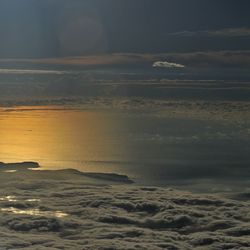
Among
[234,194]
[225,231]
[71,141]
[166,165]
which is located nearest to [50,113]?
[71,141]

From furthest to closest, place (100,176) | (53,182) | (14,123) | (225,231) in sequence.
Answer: (14,123)
(100,176)
(53,182)
(225,231)

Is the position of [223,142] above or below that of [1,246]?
above

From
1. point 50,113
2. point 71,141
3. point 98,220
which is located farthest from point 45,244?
point 50,113

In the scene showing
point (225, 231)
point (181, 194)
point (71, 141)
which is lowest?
point (225, 231)

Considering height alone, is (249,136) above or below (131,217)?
above

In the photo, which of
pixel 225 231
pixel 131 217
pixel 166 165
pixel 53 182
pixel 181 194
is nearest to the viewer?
pixel 225 231

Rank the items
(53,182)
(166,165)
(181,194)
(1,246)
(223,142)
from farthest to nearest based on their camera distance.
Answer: (223,142) → (166,165) → (53,182) → (181,194) → (1,246)

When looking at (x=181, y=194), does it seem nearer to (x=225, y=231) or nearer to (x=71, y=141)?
(x=225, y=231)

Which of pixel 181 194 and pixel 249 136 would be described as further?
pixel 249 136

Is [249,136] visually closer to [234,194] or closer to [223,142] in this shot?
[223,142]
